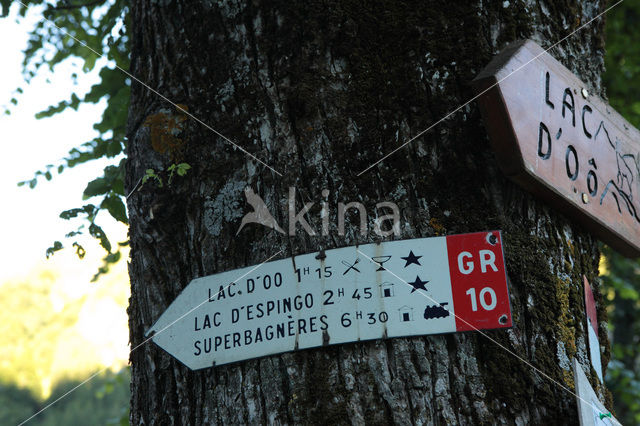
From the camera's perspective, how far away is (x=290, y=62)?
1636mm

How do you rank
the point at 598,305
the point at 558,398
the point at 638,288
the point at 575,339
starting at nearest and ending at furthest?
1. the point at 558,398
2. the point at 575,339
3. the point at 598,305
4. the point at 638,288

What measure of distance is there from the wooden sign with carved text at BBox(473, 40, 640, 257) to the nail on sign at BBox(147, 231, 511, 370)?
22cm

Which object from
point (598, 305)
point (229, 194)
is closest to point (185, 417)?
point (229, 194)

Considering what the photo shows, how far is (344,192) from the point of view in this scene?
1.51 meters

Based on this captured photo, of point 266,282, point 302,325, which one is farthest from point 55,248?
point 302,325

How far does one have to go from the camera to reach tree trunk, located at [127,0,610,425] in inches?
54.7

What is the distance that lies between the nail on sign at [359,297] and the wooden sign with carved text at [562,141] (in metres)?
0.22

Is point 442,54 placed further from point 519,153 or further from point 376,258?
point 376,258

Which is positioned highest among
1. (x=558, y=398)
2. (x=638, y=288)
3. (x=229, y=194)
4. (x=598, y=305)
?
(x=638, y=288)

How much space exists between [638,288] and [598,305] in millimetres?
6291

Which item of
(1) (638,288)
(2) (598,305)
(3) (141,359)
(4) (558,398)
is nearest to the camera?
(4) (558,398)

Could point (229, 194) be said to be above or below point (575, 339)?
above

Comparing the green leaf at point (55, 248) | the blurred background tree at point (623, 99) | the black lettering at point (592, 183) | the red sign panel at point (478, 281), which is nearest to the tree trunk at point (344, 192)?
the red sign panel at point (478, 281)

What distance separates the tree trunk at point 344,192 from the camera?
139cm
